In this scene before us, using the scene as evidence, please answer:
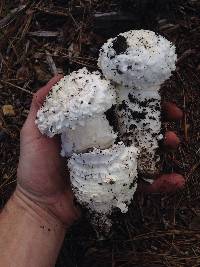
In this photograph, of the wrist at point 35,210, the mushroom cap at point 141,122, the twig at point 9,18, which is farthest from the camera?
the twig at point 9,18

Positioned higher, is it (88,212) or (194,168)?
(88,212)

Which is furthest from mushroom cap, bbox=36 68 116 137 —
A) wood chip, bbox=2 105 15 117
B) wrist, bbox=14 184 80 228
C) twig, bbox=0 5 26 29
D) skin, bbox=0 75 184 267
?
twig, bbox=0 5 26 29

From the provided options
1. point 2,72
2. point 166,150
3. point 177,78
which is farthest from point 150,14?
point 2,72

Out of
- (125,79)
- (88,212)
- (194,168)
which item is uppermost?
(125,79)

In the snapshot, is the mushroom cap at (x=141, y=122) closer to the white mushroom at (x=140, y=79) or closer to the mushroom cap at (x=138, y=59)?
the white mushroom at (x=140, y=79)

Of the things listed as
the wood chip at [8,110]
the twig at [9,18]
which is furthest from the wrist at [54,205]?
the twig at [9,18]

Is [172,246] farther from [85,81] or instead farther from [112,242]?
[85,81]
